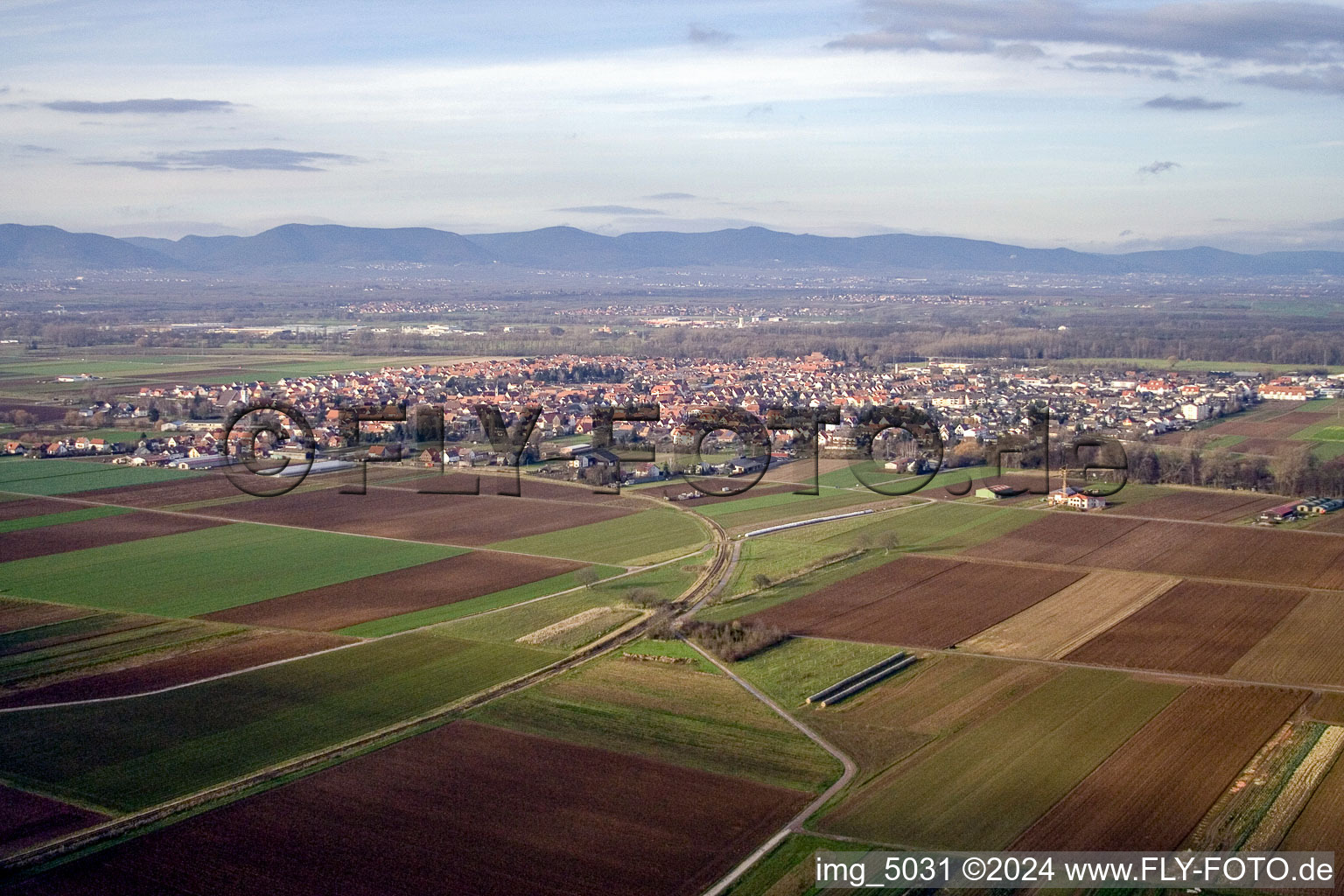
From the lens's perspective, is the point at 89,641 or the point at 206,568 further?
the point at 206,568

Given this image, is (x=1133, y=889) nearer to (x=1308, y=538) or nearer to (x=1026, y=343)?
(x=1308, y=538)

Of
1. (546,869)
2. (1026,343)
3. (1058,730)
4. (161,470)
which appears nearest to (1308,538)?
(1058,730)

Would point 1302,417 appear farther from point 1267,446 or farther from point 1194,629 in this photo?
point 1194,629

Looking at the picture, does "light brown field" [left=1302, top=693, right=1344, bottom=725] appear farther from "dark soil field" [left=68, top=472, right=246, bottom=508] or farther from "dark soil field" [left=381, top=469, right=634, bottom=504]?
"dark soil field" [left=68, top=472, right=246, bottom=508]

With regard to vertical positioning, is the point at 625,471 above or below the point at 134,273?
below

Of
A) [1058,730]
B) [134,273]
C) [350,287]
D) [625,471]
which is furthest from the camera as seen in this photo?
[134,273]

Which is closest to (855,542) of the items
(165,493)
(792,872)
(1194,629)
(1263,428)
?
(1194,629)

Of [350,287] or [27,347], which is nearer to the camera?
[27,347]
